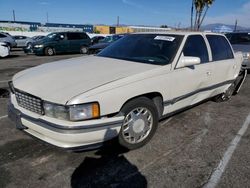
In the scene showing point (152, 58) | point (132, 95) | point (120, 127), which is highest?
point (152, 58)

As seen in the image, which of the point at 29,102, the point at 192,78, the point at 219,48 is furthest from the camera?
the point at 219,48

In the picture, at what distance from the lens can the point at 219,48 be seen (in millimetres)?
5109

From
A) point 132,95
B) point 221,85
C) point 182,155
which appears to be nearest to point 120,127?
point 132,95

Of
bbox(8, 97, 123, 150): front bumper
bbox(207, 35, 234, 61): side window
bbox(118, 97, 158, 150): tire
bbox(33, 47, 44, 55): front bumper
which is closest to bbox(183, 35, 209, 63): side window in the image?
bbox(207, 35, 234, 61): side window

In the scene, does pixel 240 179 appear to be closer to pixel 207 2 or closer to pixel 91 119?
pixel 91 119

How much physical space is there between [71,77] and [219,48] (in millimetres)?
3175

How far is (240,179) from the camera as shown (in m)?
2.96

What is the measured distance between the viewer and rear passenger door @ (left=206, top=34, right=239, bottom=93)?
4.86m

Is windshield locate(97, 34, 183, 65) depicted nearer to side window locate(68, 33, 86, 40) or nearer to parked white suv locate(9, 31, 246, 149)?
parked white suv locate(9, 31, 246, 149)

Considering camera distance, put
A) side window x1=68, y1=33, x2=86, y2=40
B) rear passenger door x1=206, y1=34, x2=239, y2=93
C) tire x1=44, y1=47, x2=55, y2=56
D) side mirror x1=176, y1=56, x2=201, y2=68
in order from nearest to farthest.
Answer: side mirror x1=176, y1=56, x2=201, y2=68 < rear passenger door x1=206, y1=34, x2=239, y2=93 < tire x1=44, y1=47, x2=55, y2=56 < side window x1=68, y1=33, x2=86, y2=40

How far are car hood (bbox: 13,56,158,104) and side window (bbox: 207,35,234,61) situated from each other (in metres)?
1.79

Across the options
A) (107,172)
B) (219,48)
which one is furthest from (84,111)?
(219,48)

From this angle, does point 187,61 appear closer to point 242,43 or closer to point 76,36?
point 242,43

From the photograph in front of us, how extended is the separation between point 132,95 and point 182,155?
1.08 m
